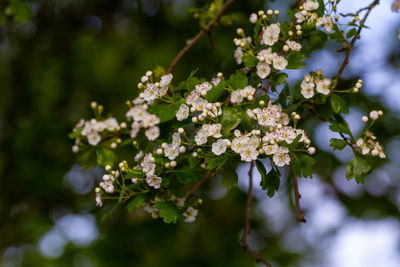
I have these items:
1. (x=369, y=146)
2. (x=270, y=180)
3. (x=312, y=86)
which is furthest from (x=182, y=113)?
(x=369, y=146)

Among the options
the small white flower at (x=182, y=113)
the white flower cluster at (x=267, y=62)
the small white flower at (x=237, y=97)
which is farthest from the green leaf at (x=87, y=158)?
the white flower cluster at (x=267, y=62)

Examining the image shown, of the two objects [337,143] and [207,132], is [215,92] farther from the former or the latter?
[337,143]

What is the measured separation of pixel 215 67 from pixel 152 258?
195 cm

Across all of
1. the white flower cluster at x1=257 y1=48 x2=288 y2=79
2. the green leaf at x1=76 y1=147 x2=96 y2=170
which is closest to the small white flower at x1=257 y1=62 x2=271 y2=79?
the white flower cluster at x1=257 y1=48 x2=288 y2=79

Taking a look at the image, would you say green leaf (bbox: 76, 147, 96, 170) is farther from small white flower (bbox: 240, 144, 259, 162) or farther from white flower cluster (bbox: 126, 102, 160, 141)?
small white flower (bbox: 240, 144, 259, 162)

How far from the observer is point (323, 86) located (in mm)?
1791

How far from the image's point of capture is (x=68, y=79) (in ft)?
17.0

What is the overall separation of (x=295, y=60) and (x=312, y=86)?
0.12m

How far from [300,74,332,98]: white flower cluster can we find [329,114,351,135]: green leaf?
14cm

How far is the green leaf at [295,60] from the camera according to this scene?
Result: 178 cm

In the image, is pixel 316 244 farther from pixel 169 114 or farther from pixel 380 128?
pixel 169 114

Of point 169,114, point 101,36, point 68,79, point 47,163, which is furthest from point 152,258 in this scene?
point 169,114

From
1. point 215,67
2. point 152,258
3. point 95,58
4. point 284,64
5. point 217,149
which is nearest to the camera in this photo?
point 217,149

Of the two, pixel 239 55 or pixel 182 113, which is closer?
pixel 182 113
